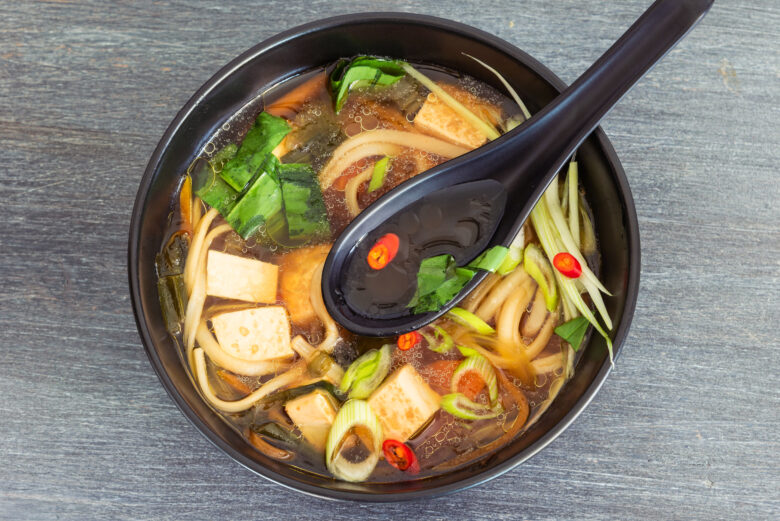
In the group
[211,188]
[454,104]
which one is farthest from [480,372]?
[211,188]

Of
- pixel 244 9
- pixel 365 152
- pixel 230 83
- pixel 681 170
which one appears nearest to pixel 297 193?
pixel 365 152

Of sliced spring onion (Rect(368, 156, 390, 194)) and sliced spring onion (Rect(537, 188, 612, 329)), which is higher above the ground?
sliced spring onion (Rect(368, 156, 390, 194))

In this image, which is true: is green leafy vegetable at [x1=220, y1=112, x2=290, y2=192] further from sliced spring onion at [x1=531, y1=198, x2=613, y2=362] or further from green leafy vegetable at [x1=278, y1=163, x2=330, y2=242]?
sliced spring onion at [x1=531, y1=198, x2=613, y2=362]

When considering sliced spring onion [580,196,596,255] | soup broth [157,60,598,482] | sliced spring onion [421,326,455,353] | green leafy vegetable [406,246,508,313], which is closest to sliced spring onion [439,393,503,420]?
soup broth [157,60,598,482]

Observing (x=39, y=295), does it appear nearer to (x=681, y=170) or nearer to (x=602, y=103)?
(x=602, y=103)

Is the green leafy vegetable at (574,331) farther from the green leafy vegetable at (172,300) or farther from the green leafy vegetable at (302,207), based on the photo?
the green leafy vegetable at (172,300)

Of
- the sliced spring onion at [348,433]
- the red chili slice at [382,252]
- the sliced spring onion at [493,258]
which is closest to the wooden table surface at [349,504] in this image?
the sliced spring onion at [348,433]
